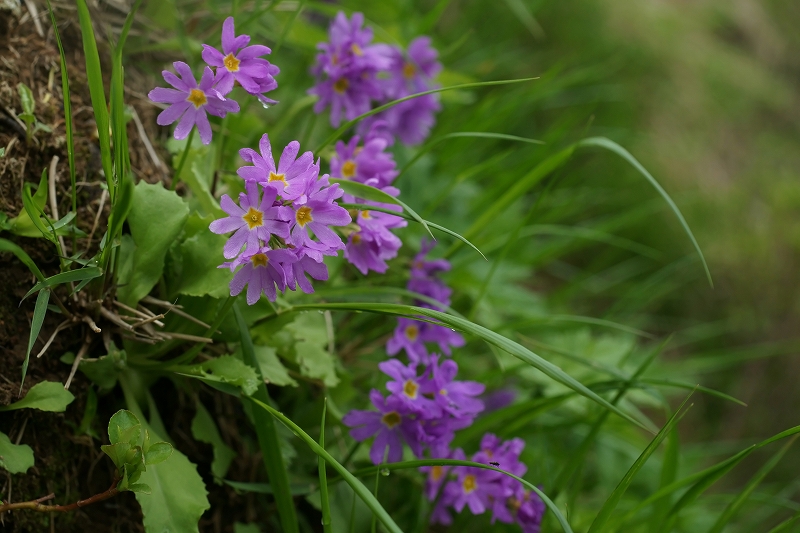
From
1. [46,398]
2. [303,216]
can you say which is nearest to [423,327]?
[303,216]

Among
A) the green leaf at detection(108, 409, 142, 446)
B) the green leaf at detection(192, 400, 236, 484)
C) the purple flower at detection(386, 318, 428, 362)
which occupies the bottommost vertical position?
the green leaf at detection(192, 400, 236, 484)

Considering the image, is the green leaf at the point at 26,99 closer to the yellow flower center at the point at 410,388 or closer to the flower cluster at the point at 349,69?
the flower cluster at the point at 349,69

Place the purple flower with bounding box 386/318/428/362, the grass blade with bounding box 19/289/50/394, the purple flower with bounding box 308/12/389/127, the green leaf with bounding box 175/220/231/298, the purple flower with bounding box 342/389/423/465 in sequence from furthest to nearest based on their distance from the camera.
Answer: the purple flower with bounding box 308/12/389/127
the purple flower with bounding box 386/318/428/362
the purple flower with bounding box 342/389/423/465
the green leaf with bounding box 175/220/231/298
the grass blade with bounding box 19/289/50/394

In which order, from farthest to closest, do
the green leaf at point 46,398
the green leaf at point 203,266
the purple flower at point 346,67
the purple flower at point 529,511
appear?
1. the purple flower at point 346,67
2. the purple flower at point 529,511
3. the green leaf at point 203,266
4. the green leaf at point 46,398

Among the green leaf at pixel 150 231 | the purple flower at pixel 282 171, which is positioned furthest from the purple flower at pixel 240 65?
the green leaf at pixel 150 231

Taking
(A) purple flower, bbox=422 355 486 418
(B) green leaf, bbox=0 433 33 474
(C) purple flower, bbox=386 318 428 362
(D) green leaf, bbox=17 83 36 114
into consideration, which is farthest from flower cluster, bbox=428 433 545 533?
(D) green leaf, bbox=17 83 36 114

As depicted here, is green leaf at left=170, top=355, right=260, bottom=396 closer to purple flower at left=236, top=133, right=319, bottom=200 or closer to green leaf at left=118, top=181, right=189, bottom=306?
green leaf at left=118, top=181, right=189, bottom=306

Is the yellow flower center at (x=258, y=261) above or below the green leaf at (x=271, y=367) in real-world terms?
above
